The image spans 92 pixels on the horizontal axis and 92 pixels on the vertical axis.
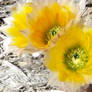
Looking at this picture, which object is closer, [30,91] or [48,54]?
[48,54]

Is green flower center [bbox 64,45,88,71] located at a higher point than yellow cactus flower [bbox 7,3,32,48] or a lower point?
lower

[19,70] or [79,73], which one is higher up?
[19,70]

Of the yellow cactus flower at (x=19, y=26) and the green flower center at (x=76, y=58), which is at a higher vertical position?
the yellow cactus flower at (x=19, y=26)

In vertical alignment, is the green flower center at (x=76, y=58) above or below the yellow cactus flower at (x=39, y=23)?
below

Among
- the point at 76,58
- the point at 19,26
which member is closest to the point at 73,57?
the point at 76,58

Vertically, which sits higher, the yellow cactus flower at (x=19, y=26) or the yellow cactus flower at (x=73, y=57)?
the yellow cactus flower at (x=19, y=26)

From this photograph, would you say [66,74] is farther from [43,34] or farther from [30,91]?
[30,91]

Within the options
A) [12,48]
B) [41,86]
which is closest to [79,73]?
[12,48]
